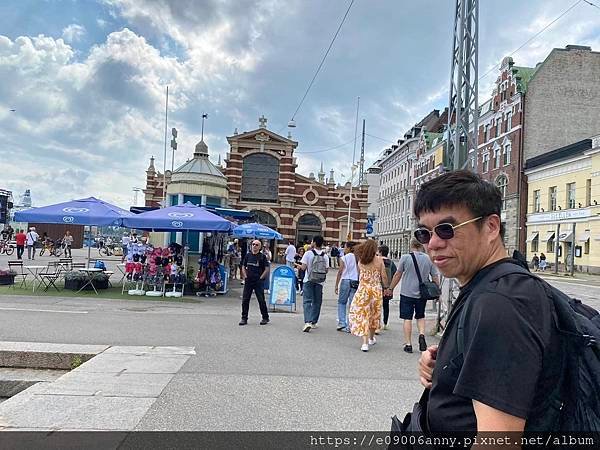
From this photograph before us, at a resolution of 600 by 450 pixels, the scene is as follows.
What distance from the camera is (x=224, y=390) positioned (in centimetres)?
552

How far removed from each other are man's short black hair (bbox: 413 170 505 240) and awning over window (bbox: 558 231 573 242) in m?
40.8

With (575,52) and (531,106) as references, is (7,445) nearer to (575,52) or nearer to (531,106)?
(531,106)

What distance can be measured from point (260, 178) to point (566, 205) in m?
27.8

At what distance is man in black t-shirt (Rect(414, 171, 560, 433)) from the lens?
142 cm

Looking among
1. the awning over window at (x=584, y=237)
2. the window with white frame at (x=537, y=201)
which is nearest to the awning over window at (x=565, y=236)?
the awning over window at (x=584, y=237)

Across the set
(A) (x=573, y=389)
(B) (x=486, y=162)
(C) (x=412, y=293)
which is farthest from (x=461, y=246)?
(B) (x=486, y=162)

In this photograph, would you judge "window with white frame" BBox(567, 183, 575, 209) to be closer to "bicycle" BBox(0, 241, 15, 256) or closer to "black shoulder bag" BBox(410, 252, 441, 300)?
"black shoulder bag" BBox(410, 252, 441, 300)

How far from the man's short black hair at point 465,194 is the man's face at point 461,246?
3 centimetres

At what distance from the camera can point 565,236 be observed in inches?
1490

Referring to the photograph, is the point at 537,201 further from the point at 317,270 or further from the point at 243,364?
the point at 243,364

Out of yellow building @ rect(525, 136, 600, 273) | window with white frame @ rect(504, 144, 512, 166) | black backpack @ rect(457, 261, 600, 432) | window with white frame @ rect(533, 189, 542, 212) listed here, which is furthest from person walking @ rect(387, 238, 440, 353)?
window with white frame @ rect(504, 144, 512, 166)

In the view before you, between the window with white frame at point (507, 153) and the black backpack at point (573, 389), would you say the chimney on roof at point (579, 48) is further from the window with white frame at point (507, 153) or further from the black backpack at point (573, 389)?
the black backpack at point (573, 389)

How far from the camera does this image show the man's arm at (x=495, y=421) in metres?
1.43

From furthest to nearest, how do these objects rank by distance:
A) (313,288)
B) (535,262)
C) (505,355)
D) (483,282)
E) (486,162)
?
(486,162)
(535,262)
(313,288)
(483,282)
(505,355)
